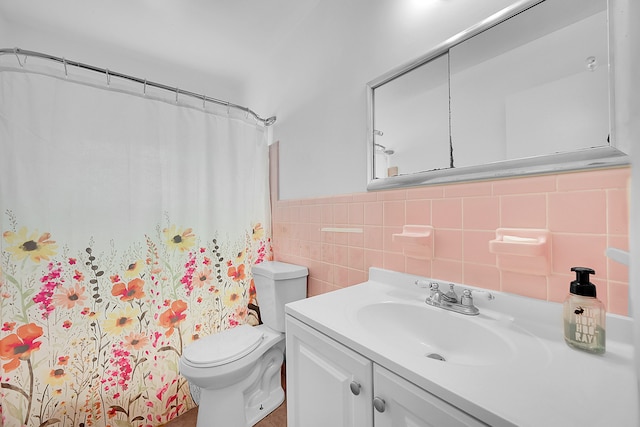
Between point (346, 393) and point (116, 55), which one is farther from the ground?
point (116, 55)

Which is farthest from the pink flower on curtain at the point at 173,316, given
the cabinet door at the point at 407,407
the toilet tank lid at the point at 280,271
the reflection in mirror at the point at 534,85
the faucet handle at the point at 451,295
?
the reflection in mirror at the point at 534,85

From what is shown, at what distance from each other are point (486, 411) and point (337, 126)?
4.02 ft

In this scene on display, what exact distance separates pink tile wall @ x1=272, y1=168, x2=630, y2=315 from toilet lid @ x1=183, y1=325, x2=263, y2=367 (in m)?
0.50

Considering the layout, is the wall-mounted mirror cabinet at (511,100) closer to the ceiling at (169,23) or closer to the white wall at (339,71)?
the white wall at (339,71)

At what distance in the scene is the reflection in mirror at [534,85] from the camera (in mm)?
658

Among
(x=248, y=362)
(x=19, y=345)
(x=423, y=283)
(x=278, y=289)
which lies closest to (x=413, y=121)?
(x=423, y=283)

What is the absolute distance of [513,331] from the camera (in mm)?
690

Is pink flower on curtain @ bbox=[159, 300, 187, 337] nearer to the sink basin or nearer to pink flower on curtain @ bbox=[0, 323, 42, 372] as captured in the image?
pink flower on curtain @ bbox=[0, 323, 42, 372]

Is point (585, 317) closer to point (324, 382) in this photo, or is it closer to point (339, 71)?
Answer: point (324, 382)

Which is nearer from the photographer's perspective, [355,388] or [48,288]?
[355,388]

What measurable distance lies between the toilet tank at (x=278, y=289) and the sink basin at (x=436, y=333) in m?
0.67

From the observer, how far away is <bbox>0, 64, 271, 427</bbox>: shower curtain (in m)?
1.10

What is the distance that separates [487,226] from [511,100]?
39cm

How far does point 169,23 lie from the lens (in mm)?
1578
